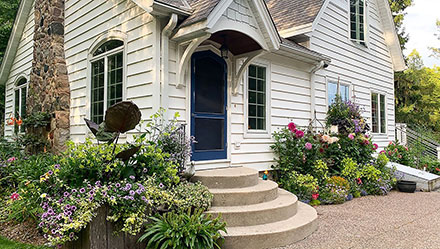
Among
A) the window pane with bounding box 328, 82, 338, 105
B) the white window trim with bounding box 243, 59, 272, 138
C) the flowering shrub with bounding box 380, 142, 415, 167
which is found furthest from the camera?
the flowering shrub with bounding box 380, 142, 415, 167

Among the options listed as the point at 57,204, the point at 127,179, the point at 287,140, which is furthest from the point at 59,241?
the point at 287,140

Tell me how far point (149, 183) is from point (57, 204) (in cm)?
100

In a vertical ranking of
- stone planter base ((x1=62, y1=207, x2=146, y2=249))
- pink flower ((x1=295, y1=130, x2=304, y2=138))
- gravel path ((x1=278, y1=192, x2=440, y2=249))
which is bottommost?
gravel path ((x1=278, y1=192, x2=440, y2=249))

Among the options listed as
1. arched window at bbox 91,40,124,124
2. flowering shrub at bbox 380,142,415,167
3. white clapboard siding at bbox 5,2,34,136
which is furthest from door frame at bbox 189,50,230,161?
flowering shrub at bbox 380,142,415,167

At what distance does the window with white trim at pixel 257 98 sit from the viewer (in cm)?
661

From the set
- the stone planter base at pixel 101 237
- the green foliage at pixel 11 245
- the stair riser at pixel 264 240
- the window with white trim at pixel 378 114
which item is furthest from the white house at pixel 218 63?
the green foliage at pixel 11 245

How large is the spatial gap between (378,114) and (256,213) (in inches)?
342

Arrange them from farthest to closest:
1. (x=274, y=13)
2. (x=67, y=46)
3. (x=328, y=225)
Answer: (x=274, y=13) → (x=67, y=46) → (x=328, y=225)

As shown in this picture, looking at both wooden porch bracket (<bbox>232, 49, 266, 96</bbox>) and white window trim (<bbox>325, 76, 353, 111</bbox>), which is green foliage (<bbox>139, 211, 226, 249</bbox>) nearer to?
wooden porch bracket (<bbox>232, 49, 266, 96</bbox>)

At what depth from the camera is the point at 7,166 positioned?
6227 mm

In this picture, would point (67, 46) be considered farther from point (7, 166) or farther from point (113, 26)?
point (7, 166)

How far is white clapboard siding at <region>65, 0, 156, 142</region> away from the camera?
17.0 ft

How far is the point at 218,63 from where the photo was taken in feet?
19.4

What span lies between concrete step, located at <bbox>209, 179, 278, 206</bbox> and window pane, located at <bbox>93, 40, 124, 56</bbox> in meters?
3.54
